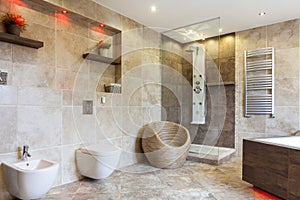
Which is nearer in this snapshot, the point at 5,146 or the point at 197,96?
the point at 5,146

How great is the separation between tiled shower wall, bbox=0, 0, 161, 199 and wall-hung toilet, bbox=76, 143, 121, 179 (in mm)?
123

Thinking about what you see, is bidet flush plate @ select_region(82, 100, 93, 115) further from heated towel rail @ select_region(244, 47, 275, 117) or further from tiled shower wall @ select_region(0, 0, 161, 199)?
heated towel rail @ select_region(244, 47, 275, 117)

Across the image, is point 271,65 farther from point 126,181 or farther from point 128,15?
point 126,181

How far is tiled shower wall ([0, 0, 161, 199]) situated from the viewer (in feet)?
7.96

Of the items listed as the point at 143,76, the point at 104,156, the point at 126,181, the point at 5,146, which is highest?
the point at 143,76

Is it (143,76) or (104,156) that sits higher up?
(143,76)

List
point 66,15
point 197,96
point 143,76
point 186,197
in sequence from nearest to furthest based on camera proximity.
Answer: point 186,197, point 66,15, point 143,76, point 197,96

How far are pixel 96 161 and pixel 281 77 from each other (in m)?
3.56

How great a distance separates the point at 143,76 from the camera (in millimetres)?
4125

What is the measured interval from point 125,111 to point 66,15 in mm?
1688

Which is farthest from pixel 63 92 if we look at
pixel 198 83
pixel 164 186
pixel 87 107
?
pixel 198 83

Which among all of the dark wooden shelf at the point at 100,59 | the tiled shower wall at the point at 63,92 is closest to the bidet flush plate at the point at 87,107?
the tiled shower wall at the point at 63,92

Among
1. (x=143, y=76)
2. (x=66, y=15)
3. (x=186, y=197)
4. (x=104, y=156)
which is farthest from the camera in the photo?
(x=143, y=76)

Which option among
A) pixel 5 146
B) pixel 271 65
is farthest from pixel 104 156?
pixel 271 65
